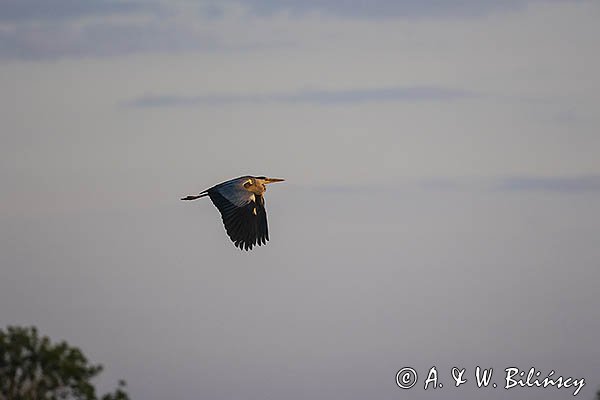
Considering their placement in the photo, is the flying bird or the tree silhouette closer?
the tree silhouette

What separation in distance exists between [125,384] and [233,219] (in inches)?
377

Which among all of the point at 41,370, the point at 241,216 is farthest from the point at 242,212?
the point at 41,370

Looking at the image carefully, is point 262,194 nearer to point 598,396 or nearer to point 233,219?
point 233,219

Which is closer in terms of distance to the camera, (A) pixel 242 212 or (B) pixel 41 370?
(B) pixel 41 370

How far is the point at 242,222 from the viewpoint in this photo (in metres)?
29.9

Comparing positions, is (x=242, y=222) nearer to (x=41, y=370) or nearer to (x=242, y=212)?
(x=242, y=212)

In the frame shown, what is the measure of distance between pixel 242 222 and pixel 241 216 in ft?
0.46

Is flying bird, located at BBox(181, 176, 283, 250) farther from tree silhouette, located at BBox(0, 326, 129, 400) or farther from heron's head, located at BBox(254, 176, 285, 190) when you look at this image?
tree silhouette, located at BBox(0, 326, 129, 400)

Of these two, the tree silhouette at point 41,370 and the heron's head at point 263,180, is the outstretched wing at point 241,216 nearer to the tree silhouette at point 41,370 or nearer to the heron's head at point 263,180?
the heron's head at point 263,180

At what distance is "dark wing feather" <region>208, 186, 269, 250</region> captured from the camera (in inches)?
1173

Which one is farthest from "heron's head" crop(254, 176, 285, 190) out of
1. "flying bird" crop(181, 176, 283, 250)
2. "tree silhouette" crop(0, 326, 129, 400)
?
"tree silhouette" crop(0, 326, 129, 400)

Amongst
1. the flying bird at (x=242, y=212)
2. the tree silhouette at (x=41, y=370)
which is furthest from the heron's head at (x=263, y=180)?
the tree silhouette at (x=41, y=370)

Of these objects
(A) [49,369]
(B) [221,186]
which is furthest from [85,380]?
(B) [221,186]

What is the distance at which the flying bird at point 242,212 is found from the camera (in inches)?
1174
